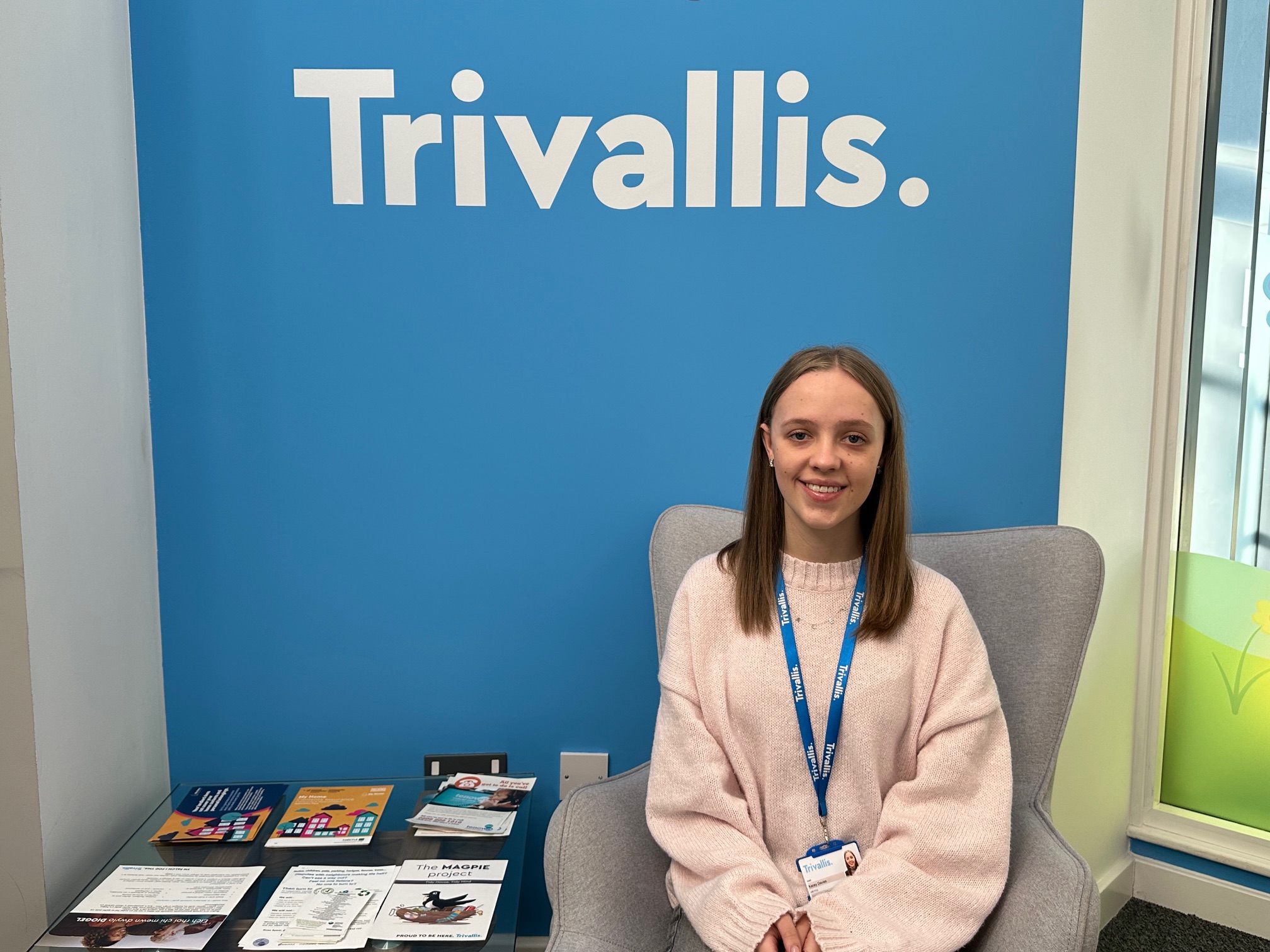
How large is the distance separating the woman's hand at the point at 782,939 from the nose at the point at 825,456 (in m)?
0.63

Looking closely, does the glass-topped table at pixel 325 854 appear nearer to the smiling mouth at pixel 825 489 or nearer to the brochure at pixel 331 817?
the brochure at pixel 331 817

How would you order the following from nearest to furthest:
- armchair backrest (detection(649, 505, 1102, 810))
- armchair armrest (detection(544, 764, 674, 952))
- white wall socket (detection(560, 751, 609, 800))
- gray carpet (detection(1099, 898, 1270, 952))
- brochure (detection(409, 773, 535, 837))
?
armchair armrest (detection(544, 764, 674, 952))
armchair backrest (detection(649, 505, 1102, 810))
brochure (detection(409, 773, 535, 837))
white wall socket (detection(560, 751, 609, 800))
gray carpet (detection(1099, 898, 1270, 952))

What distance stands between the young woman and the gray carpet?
108cm

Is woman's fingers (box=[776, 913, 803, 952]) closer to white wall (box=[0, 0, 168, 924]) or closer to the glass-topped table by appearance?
the glass-topped table

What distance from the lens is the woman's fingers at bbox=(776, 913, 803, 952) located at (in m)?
1.33

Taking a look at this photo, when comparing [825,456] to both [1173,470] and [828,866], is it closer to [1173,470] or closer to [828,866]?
[828,866]

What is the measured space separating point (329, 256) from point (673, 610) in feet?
3.26

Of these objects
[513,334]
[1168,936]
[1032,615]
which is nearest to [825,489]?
[1032,615]

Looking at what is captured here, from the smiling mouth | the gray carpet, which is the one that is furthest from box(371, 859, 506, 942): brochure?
the gray carpet

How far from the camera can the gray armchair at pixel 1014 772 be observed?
1354 mm

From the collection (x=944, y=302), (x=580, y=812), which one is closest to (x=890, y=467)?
(x=944, y=302)

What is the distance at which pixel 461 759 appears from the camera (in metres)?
2.04

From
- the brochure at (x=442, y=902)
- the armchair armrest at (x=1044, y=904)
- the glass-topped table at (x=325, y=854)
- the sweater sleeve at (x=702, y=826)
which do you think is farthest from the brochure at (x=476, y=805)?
the armchair armrest at (x=1044, y=904)

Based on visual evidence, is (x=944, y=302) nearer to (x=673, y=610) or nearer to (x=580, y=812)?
(x=673, y=610)
